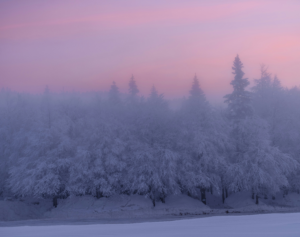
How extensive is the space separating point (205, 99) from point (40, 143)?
2164cm

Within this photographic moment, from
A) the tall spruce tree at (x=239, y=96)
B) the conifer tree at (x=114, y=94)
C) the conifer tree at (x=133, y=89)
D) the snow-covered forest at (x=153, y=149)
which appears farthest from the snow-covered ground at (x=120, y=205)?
the conifer tree at (x=133, y=89)

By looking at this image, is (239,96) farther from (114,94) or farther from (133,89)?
(114,94)

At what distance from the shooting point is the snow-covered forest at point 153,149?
105 feet

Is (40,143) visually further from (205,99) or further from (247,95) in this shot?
(247,95)

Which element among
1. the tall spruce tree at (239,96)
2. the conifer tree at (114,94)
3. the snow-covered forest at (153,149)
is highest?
the conifer tree at (114,94)

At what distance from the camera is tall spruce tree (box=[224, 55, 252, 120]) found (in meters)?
37.0

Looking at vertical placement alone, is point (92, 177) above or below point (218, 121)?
below

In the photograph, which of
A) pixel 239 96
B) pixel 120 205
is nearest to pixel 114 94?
pixel 239 96

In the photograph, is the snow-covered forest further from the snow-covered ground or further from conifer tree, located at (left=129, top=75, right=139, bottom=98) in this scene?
conifer tree, located at (left=129, top=75, right=139, bottom=98)

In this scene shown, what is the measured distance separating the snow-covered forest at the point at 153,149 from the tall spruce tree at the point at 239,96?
0.13 m

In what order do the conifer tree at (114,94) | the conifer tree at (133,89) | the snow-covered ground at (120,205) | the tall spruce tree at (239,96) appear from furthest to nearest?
the conifer tree at (133,89) < the conifer tree at (114,94) < the tall spruce tree at (239,96) < the snow-covered ground at (120,205)

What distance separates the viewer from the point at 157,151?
33.0 metres

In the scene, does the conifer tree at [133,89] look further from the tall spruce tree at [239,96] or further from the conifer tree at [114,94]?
the tall spruce tree at [239,96]

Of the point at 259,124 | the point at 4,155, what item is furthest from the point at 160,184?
the point at 4,155
